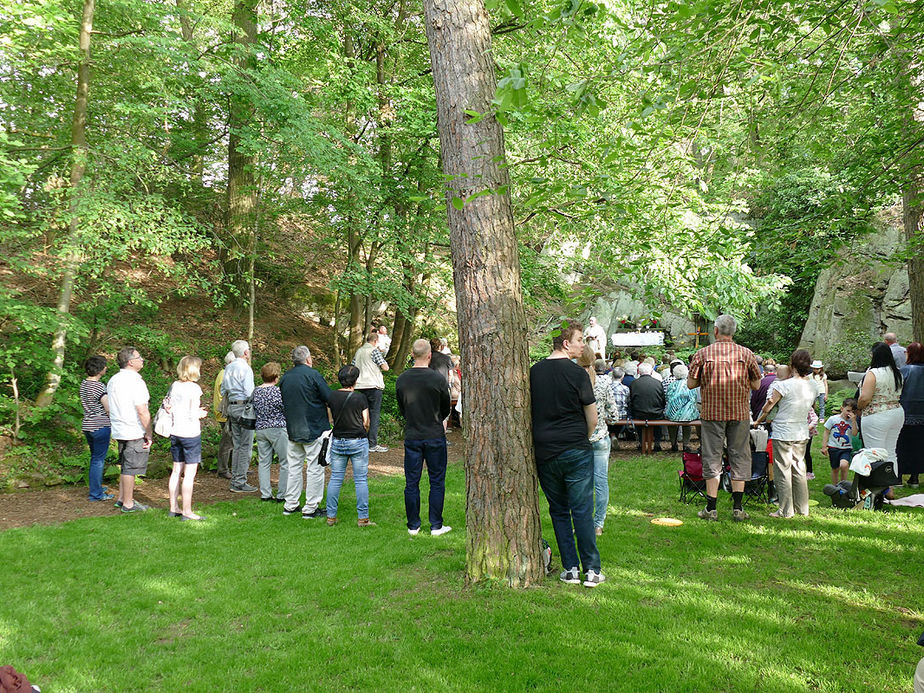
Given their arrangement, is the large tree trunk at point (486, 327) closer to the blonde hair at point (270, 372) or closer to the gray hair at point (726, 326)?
the gray hair at point (726, 326)

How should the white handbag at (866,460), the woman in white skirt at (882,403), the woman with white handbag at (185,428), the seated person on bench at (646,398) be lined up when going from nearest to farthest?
1. the white handbag at (866,460)
2. the woman in white skirt at (882,403)
3. the woman with white handbag at (185,428)
4. the seated person on bench at (646,398)

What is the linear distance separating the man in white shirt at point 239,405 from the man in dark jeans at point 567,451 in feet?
17.2

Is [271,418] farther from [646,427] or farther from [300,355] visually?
[646,427]

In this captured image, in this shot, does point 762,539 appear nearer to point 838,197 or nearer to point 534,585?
point 534,585

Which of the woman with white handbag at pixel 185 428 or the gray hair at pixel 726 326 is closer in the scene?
the gray hair at pixel 726 326

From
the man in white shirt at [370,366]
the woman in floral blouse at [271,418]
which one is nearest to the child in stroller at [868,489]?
the woman in floral blouse at [271,418]

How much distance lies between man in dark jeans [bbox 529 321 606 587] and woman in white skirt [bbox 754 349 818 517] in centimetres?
298

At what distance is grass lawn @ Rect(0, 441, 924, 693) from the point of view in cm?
350

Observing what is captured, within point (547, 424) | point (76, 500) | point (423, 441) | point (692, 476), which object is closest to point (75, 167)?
point (76, 500)

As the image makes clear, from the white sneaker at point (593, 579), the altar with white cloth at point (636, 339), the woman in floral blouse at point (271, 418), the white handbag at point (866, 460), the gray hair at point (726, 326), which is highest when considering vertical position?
the altar with white cloth at point (636, 339)

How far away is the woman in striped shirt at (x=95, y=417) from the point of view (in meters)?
7.74

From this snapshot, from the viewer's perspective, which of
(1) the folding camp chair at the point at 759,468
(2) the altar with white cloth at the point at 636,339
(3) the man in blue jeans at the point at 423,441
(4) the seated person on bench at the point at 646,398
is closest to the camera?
(3) the man in blue jeans at the point at 423,441

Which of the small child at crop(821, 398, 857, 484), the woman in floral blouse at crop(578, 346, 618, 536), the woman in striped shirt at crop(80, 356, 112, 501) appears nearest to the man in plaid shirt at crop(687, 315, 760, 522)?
the woman in floral blouse at crop(578, 346, 618, 536)

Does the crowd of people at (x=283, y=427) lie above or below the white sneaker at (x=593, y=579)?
above
